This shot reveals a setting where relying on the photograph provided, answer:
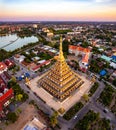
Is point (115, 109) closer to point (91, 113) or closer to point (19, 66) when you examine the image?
point (91, 113)

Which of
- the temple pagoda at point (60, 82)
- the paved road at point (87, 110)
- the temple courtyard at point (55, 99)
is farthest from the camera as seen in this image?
the temple pagoda at point (60, 82)

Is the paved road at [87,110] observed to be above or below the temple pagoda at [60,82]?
below

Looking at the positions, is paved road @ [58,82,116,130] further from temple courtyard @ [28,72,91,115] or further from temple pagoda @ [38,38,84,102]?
temple pagoda @ [38,38,84,102]

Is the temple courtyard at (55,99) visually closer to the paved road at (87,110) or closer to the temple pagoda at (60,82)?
the temple pagoda at (60,82)

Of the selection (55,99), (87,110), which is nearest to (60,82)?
(55,99)

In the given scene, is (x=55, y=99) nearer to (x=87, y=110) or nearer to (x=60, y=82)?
(x=60, y=82)

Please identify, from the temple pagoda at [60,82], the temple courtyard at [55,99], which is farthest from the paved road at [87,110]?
the temple pagoda at [60,82]
